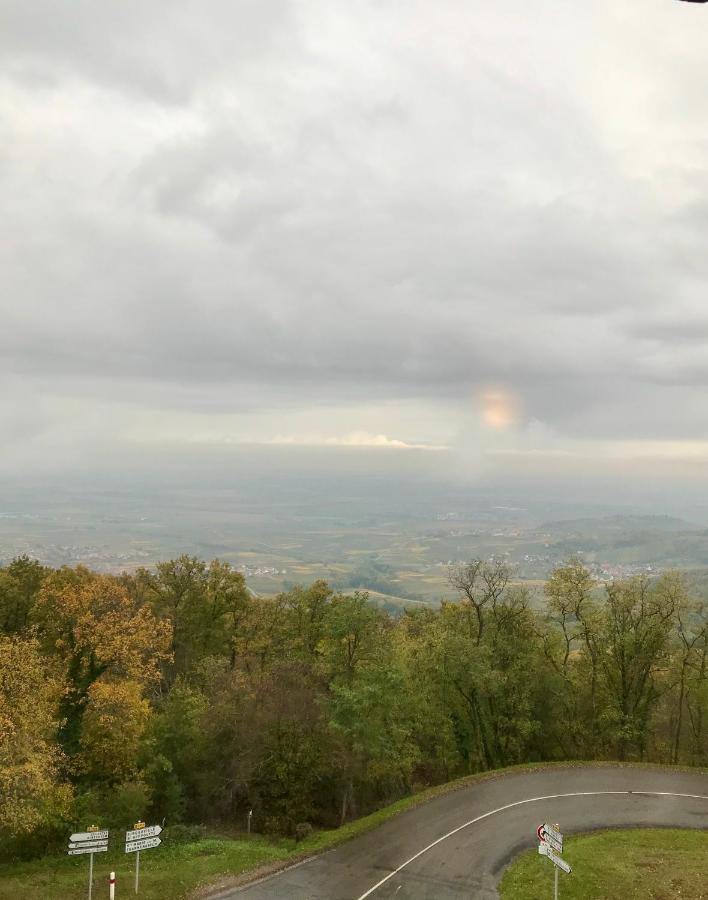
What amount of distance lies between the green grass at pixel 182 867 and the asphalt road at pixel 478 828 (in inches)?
42.1

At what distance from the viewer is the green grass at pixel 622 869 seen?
21156 mm

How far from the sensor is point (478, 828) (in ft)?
90.3

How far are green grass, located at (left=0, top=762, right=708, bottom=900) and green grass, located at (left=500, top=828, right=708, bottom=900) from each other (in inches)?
3.8

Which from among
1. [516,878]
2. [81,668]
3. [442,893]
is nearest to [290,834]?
[442,893]

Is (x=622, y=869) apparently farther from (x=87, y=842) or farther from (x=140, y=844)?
(x=87, y=842)

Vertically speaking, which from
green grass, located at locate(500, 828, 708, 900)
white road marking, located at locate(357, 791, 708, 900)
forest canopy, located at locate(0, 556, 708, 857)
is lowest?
white road marking, located at locate(357, 791, 708, 900)

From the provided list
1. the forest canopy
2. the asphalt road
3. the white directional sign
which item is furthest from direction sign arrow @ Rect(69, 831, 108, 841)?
the white directional sign

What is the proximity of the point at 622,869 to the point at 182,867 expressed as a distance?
18.6 m

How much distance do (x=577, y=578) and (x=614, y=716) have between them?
9.85m

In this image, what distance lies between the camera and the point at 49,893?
19703mm

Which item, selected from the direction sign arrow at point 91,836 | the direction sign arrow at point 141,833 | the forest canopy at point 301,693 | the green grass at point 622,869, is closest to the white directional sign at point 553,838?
the green grass at point 622,869

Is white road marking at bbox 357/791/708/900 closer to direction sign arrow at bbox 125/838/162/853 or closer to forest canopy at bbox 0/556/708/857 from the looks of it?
forest canopy at bbox 0/556/708/857

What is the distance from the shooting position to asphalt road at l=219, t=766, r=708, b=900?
72.4 ft

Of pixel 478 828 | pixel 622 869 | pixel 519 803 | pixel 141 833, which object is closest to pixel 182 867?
pixel 141 833
